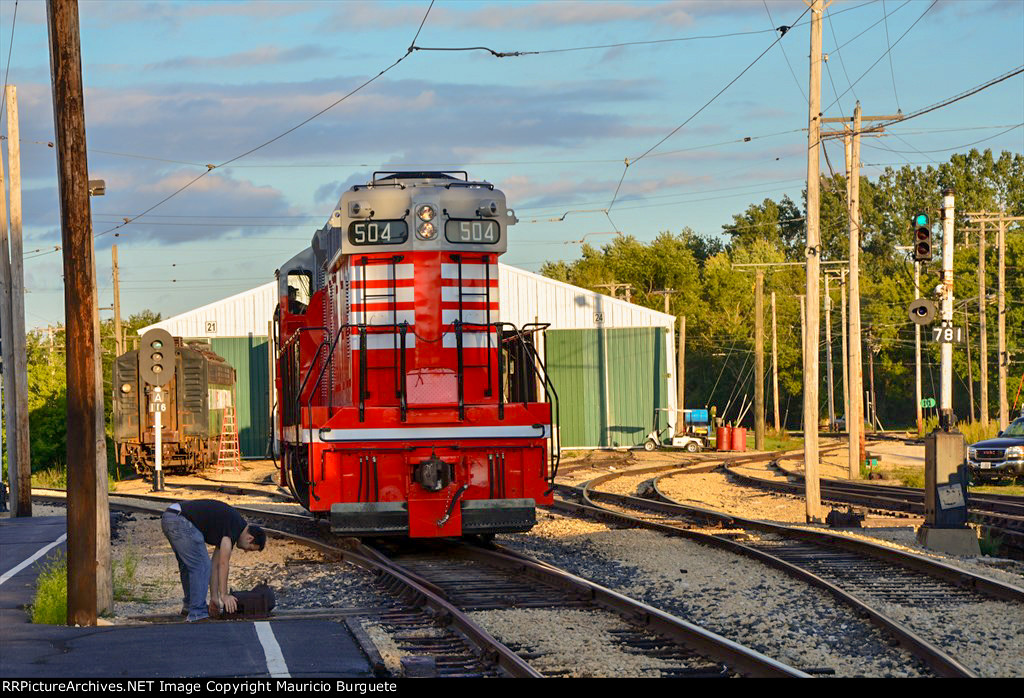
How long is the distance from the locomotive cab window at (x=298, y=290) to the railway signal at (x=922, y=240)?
33.8 ft

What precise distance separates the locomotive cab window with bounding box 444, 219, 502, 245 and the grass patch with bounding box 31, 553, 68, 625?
5.97 metres

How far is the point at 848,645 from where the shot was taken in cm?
1017

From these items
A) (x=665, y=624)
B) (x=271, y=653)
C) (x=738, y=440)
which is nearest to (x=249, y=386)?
(x=738, y=440)

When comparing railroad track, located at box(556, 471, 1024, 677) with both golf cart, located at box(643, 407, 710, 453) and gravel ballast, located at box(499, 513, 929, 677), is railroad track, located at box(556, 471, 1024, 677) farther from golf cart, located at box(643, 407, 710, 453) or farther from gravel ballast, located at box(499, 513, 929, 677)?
golf cart, located at box(643, 407, 710, 453)

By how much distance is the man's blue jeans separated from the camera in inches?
441

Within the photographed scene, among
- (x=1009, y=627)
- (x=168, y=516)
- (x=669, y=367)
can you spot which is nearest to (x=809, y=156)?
(x=1009, y=627)

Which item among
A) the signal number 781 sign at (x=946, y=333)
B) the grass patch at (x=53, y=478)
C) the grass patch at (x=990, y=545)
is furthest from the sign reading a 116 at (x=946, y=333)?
the grass patch at (x=53, y=478)

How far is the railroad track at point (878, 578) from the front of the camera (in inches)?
412

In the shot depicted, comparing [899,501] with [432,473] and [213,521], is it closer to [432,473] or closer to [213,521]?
[432,473]

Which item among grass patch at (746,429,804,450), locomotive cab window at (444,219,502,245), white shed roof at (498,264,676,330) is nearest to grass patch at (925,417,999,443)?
grass patch at (746,429,804,450)

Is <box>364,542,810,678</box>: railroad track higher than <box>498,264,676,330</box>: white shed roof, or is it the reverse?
<box>498,264,676,330</box>: white shed roof

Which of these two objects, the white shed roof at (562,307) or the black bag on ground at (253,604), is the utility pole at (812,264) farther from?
the white shed roof at (562,307)

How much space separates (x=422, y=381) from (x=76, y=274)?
497 cm

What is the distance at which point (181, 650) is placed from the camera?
9.25 meters
